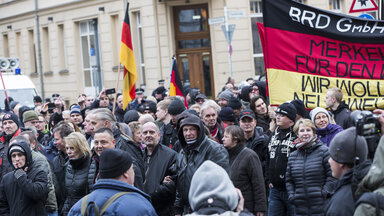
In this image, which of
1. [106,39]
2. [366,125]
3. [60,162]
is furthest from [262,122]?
[106,39]

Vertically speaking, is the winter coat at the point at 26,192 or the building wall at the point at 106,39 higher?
the building wall at the point at 106,39

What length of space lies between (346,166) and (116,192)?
171 cm

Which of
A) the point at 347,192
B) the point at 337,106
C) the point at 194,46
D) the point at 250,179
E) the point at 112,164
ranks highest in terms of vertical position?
the point at 194,46

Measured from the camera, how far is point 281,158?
7.93m

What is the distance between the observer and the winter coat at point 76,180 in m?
7.34

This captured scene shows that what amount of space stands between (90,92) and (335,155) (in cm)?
2534

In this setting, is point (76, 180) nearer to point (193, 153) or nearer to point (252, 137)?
point (193, 153)

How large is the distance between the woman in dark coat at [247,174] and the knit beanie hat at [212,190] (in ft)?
11.6

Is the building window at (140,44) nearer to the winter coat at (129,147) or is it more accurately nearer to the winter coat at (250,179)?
the winter coat at (129,147)

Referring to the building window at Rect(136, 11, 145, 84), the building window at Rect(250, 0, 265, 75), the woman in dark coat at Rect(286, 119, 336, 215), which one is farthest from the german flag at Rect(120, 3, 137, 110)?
the building window at Rect(136, 11, 145, 84)

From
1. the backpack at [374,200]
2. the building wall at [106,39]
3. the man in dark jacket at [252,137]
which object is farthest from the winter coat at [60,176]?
the building wall at [106,39]

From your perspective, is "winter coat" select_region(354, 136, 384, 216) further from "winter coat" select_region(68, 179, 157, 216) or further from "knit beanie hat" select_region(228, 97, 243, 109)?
"knit beanie hat" select_region(228, 97, 243, 109)

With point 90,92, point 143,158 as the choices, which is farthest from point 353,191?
point 90,92

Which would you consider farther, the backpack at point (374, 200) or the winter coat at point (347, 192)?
the winter coat at point (347, 192)
